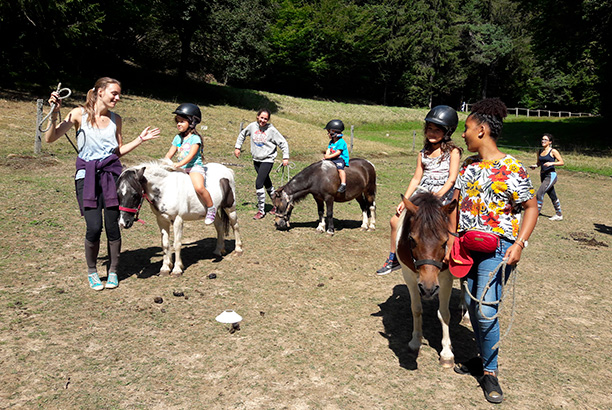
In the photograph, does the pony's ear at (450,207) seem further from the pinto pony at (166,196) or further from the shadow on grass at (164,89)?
the shadow on grass at (164,89)

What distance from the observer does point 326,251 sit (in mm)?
8531

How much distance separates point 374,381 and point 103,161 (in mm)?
4318

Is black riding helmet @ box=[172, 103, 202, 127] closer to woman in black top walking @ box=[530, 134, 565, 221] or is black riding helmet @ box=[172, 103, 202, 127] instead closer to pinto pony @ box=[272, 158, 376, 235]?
pinto pony @ box=[272, 158, 376, 235]

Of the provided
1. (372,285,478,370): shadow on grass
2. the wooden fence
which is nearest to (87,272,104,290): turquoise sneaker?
(372,285,478,370): shadow on grass

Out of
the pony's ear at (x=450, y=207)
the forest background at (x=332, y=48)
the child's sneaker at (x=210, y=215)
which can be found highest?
the forest background at (x=332, y=48)

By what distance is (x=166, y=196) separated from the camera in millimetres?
6512

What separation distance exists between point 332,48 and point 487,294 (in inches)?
2447

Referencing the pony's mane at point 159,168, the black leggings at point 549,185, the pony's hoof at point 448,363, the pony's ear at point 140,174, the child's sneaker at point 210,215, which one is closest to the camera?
the pony's hoof at point 448,363

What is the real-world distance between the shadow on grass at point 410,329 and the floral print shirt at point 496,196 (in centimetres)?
176

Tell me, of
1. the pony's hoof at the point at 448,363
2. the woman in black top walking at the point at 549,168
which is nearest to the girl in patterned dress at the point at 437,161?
the pony's hoof at the point at 448,363

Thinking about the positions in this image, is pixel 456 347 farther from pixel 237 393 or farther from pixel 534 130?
pixel 534 130

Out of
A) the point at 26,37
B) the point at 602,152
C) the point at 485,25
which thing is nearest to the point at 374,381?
the point at 26,37

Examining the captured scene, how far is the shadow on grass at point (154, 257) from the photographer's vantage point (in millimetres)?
6785

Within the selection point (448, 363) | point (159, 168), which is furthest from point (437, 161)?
point (159, 168)
